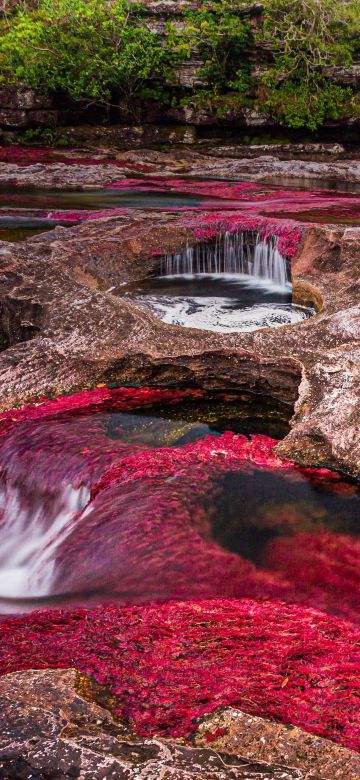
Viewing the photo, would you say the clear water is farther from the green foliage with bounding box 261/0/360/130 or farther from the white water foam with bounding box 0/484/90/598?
the green foliage with bounding box 261/0/360/130

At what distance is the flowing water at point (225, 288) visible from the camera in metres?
10.4

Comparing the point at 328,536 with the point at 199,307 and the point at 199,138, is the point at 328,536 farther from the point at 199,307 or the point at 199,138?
the point at 199,138

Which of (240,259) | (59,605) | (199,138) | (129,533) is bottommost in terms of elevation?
(59,605)

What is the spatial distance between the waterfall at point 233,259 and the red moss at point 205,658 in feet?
32.6

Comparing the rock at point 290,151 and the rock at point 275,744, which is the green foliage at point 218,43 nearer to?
the rock at point 290,151

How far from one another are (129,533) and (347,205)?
584 inches

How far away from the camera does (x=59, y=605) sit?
4.02m

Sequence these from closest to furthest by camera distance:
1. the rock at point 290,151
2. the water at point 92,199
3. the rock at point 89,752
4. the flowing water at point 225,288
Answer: the rock at point 89,752, the flowing water at point 225,288, the water at point 92,199, the rock at point 290,151

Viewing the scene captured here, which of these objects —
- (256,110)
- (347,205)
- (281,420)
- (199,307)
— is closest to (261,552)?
(281,420)

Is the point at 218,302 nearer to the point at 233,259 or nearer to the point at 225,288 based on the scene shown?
the point at 225,288

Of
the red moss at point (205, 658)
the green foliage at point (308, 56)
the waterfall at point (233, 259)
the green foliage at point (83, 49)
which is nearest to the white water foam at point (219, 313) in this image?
the waterfall at point (233, 259)

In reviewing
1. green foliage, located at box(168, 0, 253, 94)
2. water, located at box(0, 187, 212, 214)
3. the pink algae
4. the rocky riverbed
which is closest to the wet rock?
the rocky riverbed

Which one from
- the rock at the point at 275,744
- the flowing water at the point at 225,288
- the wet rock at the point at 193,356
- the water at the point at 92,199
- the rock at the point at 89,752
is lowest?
the rock at the point at 275,744

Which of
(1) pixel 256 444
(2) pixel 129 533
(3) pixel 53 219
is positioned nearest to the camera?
(2) pixel 129 533
